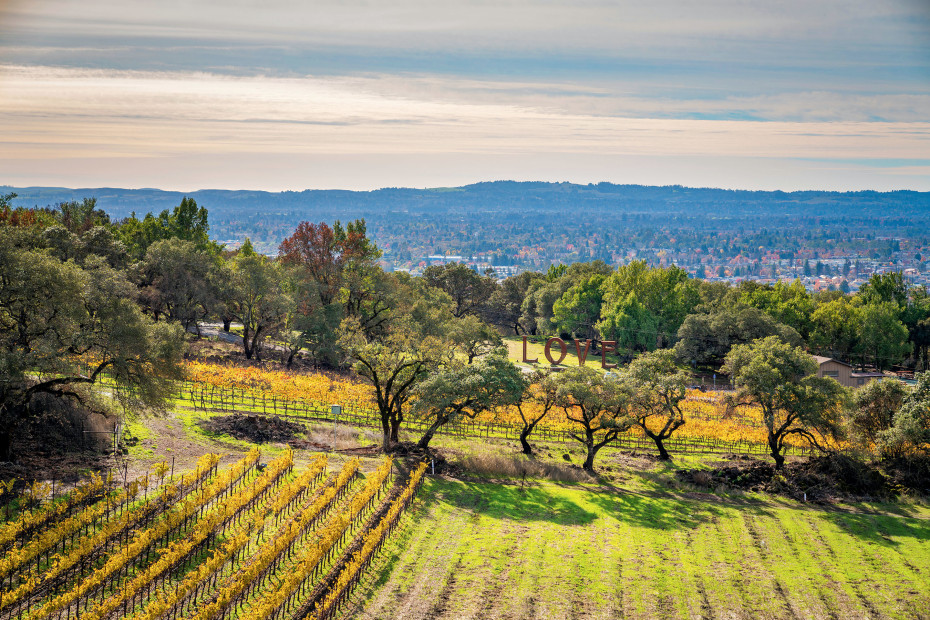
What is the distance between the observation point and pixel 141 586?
19.3 meters

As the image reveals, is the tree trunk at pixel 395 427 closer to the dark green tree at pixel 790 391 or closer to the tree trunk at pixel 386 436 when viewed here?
the tree trunk at pixel 386 436

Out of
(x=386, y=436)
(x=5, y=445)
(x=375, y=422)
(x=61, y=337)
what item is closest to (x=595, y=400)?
(x=386, y=436)

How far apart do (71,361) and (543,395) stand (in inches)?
955

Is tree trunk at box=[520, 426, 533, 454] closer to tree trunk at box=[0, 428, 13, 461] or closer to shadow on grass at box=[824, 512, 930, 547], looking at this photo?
shadow on grass at box=[824, 512, 930, 547]

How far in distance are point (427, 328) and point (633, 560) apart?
4281 centimetres

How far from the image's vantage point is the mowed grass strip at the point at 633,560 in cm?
2284

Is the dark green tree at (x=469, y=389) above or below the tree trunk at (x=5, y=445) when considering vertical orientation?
above

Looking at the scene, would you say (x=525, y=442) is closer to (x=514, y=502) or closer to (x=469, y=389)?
(x=469, y=389)

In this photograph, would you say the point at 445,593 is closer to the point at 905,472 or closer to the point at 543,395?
the point at 543,395

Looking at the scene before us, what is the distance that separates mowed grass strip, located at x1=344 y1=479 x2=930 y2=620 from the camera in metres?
22.8

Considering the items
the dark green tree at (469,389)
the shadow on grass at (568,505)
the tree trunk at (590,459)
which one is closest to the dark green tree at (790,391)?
the shadow on grass at (568,505)

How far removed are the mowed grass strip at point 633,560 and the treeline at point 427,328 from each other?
618 cm

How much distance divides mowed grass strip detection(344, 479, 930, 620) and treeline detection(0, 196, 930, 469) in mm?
6179

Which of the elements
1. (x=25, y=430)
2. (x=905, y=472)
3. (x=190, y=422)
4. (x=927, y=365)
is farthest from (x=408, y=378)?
(x=927, y=365)
